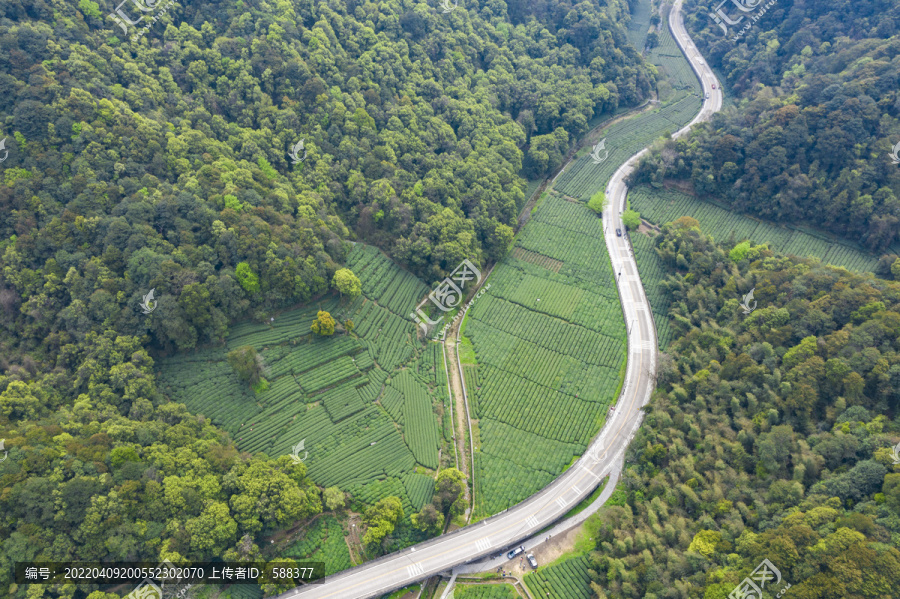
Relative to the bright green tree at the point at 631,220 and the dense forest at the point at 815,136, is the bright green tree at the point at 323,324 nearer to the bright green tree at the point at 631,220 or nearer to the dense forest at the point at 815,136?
the bright green tree at the point at 631,220

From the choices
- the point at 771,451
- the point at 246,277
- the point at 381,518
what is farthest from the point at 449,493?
the point at 246,277

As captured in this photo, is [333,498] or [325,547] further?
[333,498]

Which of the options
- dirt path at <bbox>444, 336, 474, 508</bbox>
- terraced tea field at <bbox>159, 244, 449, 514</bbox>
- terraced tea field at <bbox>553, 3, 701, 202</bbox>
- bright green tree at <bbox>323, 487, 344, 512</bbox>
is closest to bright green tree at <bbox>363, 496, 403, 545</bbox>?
terraced tea field at <bbox>159, 244, 449, 514</bbox>

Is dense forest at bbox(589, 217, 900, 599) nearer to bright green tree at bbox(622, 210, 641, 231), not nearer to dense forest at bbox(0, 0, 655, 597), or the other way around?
bright green tree at bbox(622, 210, 641, 231)

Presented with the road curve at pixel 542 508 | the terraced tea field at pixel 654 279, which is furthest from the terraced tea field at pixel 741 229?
the road curve at pixel 542 508

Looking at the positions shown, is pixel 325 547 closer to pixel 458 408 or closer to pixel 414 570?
pixel 414 570

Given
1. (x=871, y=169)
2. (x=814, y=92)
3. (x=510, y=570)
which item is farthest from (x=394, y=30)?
(x=510, y=570)

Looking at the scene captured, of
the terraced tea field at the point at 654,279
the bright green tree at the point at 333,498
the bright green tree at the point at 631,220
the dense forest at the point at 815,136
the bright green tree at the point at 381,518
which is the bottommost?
the bright green tree at the point at 333,498
